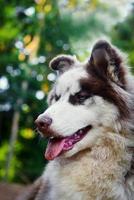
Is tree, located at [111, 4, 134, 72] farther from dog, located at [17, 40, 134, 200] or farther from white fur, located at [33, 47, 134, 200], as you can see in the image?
white fur, located at [33, 47, 134, 200]

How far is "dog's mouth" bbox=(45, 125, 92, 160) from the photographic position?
18.2ft

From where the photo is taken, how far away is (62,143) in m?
5.55

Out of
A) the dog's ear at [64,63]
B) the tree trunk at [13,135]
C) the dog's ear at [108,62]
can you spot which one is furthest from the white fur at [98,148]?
the tree trunk at [13,135]

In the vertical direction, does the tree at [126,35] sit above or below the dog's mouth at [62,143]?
below

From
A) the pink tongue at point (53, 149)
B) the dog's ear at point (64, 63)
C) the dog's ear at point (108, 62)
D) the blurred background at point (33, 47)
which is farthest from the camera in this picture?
the blurred background at point (33, 47)

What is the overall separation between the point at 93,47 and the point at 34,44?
689cm

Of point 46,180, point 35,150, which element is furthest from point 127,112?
point 35,150

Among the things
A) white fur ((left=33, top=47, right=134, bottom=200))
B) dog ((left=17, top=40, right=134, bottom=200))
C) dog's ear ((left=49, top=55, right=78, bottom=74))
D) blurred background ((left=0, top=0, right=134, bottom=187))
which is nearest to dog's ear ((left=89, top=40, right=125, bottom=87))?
dog ((left=17, top=40, right=134, bottom=200))

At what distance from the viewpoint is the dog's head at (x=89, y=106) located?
5484mm

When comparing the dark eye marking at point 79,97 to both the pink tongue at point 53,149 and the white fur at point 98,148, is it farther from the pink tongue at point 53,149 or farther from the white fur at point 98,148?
the pink tongue at point 53,149

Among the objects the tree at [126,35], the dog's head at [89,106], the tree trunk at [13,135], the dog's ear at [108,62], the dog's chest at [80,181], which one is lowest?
the tree trunk at [13,135]

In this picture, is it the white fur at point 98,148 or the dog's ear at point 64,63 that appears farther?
the dog's ear at point 64,63

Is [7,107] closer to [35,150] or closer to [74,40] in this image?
[35,150]

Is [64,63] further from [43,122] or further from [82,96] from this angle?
[43,122]
